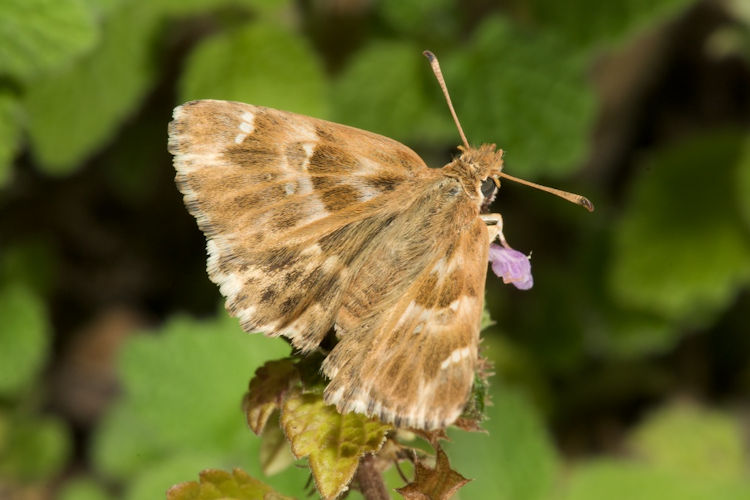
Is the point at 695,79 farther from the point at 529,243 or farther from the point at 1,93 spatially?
the point at 1,93

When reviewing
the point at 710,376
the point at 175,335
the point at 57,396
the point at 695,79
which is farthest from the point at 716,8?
the point at 57,396

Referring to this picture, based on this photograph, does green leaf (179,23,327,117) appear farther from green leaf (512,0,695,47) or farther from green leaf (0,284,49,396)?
green leaf (0,284,49,396)

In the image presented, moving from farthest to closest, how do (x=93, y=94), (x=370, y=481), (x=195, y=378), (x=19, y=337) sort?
1. (x=19, y=337)
2. (x=93, y=94)
3. (x=195, y=378)
4. (x=370, y=481)

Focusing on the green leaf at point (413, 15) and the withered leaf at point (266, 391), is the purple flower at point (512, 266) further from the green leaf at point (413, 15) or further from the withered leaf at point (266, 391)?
the green leaf at point (413, 15)

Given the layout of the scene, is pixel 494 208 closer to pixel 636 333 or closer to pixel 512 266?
pixel 636 333

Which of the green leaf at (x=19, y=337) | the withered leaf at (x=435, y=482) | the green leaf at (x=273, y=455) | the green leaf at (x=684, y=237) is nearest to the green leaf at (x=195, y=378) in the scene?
the green leaf at (x=19, y=337)

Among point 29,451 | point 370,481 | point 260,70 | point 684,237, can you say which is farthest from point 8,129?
point 684,237
